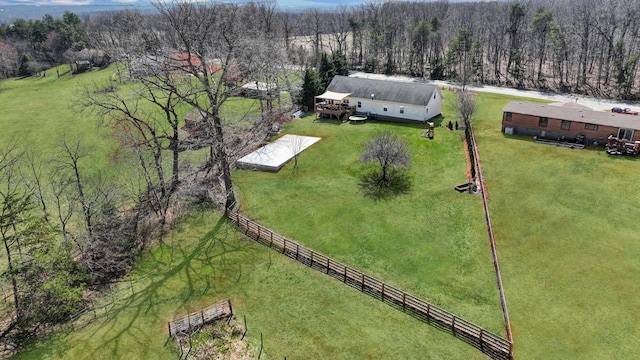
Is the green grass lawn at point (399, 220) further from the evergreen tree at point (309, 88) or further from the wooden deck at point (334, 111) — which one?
the evergreen tree at point (309, 88)

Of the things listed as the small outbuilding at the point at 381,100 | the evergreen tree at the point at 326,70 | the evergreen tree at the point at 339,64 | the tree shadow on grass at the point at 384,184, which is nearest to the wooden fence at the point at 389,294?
the tree shadow on grass at the point at 384,184

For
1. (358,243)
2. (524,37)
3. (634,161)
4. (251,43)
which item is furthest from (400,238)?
(524,37)

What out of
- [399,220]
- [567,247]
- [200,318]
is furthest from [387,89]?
[200,318]

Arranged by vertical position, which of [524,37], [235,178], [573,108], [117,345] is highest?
[524,37]

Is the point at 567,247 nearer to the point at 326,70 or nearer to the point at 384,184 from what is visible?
the point at 384,184

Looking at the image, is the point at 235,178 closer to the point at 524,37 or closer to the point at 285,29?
the point at 285,29
